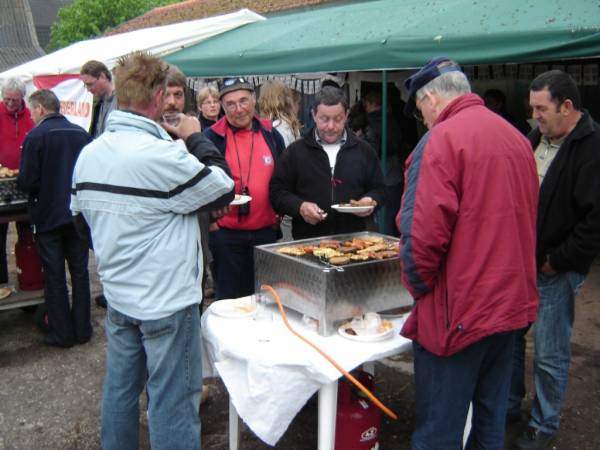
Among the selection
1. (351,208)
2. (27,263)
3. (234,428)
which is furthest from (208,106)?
(234,428)

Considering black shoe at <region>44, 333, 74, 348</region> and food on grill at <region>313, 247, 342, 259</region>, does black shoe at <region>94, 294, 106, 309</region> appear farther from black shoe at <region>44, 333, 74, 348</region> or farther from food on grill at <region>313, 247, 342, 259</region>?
food on grill at <region>313, 247, 342, 259</region>

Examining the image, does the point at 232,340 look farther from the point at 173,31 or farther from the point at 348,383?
the point at 173,31

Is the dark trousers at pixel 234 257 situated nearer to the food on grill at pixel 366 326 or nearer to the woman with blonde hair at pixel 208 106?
the food on grill at pixel 366 326

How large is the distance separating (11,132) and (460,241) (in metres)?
4.84

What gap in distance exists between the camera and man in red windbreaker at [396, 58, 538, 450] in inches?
75.2

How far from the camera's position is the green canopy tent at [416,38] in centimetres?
397

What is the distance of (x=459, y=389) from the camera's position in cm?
209

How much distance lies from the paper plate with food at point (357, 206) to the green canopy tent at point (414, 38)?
178 cm

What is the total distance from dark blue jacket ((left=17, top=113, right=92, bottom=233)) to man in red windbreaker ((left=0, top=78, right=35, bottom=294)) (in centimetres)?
132

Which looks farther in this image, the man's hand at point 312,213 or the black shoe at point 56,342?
the black shoe at point 56,342

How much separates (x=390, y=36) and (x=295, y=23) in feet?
9.48

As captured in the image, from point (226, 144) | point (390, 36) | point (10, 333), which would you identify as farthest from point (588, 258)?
point (10, 333)

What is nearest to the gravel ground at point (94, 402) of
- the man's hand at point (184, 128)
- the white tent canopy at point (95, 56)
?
the man's hand at point (184, 128)

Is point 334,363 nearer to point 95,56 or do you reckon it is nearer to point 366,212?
point 366,212
